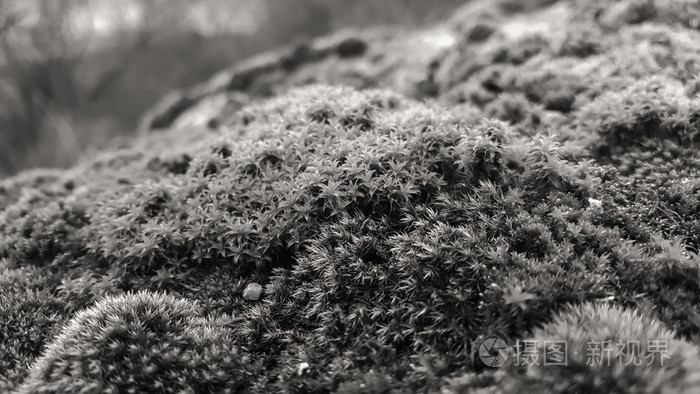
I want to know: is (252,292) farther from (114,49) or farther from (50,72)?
(114,49)

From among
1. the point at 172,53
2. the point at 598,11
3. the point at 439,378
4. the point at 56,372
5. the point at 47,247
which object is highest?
the point at 172,53

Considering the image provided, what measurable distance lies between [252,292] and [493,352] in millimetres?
2323

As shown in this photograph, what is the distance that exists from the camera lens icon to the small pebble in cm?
217

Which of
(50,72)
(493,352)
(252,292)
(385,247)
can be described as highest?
(50,72)

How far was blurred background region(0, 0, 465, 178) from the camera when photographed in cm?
1376

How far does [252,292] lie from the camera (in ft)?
14.1

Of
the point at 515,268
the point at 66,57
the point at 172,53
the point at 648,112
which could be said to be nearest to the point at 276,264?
the point at 515,268

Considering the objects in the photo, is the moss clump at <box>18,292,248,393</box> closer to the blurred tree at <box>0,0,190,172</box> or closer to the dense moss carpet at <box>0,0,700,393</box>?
the dense moss carpet at <box>0,0,700,393</box>

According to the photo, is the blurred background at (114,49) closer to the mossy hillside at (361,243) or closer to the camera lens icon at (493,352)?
the mossy hillside at (361,243)

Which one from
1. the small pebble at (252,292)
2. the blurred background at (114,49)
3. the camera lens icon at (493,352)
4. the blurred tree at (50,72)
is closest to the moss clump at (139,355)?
the small pebble at (252,292)

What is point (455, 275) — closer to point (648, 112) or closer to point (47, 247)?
point (648, 112)

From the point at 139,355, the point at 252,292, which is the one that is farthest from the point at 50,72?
the point at 139,355

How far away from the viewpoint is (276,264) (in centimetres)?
452

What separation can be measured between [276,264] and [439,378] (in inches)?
80.3
